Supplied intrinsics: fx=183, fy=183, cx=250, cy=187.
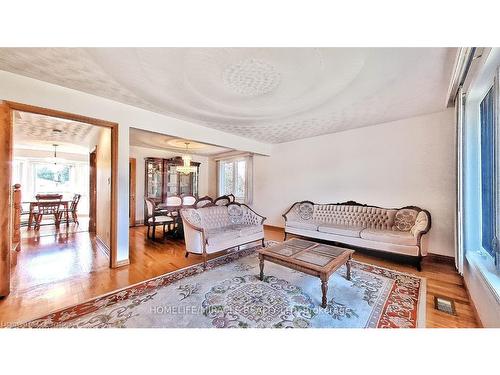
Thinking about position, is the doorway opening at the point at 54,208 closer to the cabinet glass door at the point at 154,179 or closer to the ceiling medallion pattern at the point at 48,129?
the ceiling medallion pattern at the point at 48,129

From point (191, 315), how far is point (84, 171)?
9074mm

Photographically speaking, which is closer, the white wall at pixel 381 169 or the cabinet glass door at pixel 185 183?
the white wall at pixel 381 169

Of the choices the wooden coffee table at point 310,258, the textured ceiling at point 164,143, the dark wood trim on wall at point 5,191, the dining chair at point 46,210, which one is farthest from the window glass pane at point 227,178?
the dark wood trim on wall at point 5,191

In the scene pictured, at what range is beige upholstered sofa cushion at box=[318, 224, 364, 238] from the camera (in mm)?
3291

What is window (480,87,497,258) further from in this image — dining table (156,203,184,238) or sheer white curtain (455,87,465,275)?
dining table (156,203,184,238)

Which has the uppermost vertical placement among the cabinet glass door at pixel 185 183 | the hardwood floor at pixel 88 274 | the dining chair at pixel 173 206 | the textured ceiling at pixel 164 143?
the textured ceiling at pixel 164 143

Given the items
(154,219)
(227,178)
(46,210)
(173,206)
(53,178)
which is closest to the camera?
(154,219)

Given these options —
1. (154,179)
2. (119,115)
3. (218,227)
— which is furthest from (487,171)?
(154,179)

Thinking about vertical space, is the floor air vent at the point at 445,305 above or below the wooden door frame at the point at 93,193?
below

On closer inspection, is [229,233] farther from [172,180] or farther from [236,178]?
[172,180]

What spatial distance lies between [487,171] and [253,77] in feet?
8.62

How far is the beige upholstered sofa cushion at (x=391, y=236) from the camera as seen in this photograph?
2.75 meters

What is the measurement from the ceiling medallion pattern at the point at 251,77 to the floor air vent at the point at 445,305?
2.83 metres

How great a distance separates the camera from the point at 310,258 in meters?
2.12
